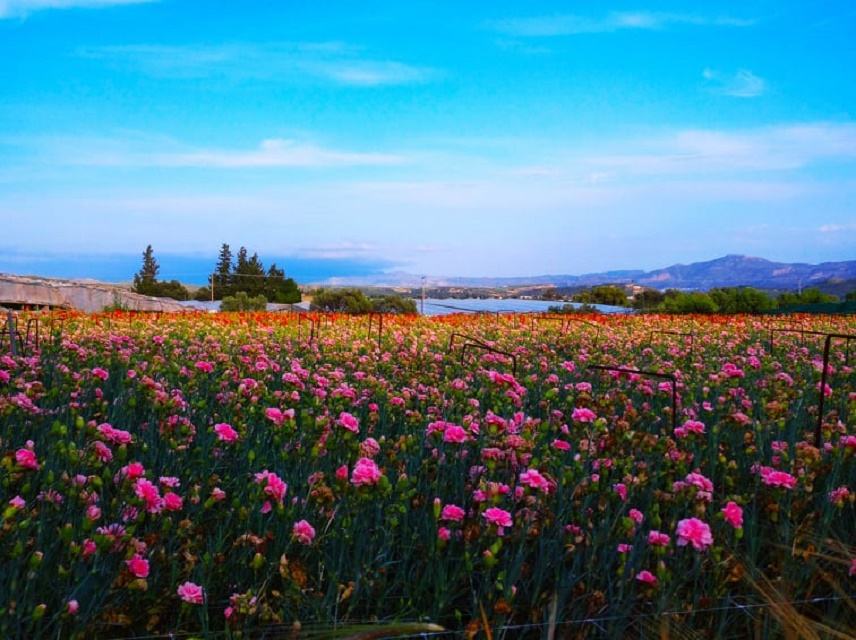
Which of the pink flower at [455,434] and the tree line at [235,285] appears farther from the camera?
the tree line at [235,285]

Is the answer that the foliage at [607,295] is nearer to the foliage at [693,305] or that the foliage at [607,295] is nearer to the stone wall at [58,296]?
the foliage at [693,305]

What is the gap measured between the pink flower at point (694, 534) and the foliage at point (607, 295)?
29008 mm

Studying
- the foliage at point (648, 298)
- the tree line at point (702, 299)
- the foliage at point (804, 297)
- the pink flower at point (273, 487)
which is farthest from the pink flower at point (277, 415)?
the foliage at point (804, 297)

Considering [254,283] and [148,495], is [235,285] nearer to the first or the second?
[254,283]

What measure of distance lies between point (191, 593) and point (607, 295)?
3116 cm

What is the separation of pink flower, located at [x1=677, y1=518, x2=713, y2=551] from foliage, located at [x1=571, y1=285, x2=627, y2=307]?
29008 millimetres

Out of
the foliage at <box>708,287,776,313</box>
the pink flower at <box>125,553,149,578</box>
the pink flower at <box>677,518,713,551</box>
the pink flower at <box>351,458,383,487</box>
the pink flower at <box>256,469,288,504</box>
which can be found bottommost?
the pink flower at <box>125,553,149,578</box>

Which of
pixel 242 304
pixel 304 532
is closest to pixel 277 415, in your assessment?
pixel 304 532

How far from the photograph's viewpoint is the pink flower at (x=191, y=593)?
2.22 metres

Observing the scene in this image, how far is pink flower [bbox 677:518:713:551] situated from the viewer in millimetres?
2279

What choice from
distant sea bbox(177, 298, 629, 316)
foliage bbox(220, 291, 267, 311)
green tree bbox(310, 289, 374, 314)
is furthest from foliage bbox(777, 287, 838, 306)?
foliage bbox(220, 291, 267, 311)

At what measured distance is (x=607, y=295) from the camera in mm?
32219

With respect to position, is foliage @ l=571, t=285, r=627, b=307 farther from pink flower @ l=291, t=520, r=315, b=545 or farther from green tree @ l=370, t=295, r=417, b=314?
pink flower @ l=291, t=520, r=315, b=545

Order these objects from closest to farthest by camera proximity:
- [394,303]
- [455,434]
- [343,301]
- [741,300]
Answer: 1. [455,434]
2. [343,301]
3. [394,303]
4. [741,300]
